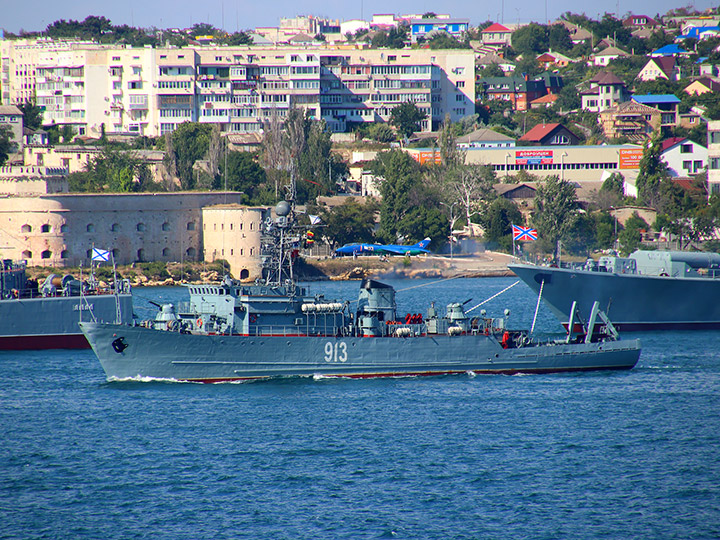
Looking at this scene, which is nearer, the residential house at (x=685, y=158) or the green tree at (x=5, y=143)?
the green tree at (x=5, y=143)

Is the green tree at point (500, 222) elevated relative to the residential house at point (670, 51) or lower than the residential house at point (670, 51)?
lower

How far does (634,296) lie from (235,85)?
3085 inches

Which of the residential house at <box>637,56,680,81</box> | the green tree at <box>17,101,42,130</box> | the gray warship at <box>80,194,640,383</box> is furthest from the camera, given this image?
the residential house at <box>637,56,680,81</box>

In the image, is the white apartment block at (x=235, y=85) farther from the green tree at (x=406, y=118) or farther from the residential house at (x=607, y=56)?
the residential house at (x=607, y=56)

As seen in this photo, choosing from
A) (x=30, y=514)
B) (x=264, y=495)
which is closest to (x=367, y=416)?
(x=264, y=495)

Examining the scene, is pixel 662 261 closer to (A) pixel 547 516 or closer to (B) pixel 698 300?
(B) pixel 698 300

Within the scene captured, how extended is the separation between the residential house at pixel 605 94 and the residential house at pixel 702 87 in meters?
9.25

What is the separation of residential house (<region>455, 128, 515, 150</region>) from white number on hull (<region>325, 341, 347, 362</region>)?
281 ft

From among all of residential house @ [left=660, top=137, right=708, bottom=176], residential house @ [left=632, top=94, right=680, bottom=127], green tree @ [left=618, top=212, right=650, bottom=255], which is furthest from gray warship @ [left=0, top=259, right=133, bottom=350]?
residential house @ [left=632, top=94, right=680, bottom=127]

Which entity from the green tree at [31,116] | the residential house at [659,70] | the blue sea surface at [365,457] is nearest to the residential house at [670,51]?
the residential house at [659,70]

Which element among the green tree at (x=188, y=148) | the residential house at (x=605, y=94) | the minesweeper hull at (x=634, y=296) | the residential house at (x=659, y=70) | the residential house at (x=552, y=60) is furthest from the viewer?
the residential house at (x=552, y=60)

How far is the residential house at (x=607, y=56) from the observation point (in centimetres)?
18312

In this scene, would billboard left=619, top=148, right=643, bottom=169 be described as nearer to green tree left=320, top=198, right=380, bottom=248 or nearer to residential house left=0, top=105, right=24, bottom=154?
green tree left=320, top=198, right=380, bottom=248

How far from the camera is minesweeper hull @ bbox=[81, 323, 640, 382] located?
3809cm
